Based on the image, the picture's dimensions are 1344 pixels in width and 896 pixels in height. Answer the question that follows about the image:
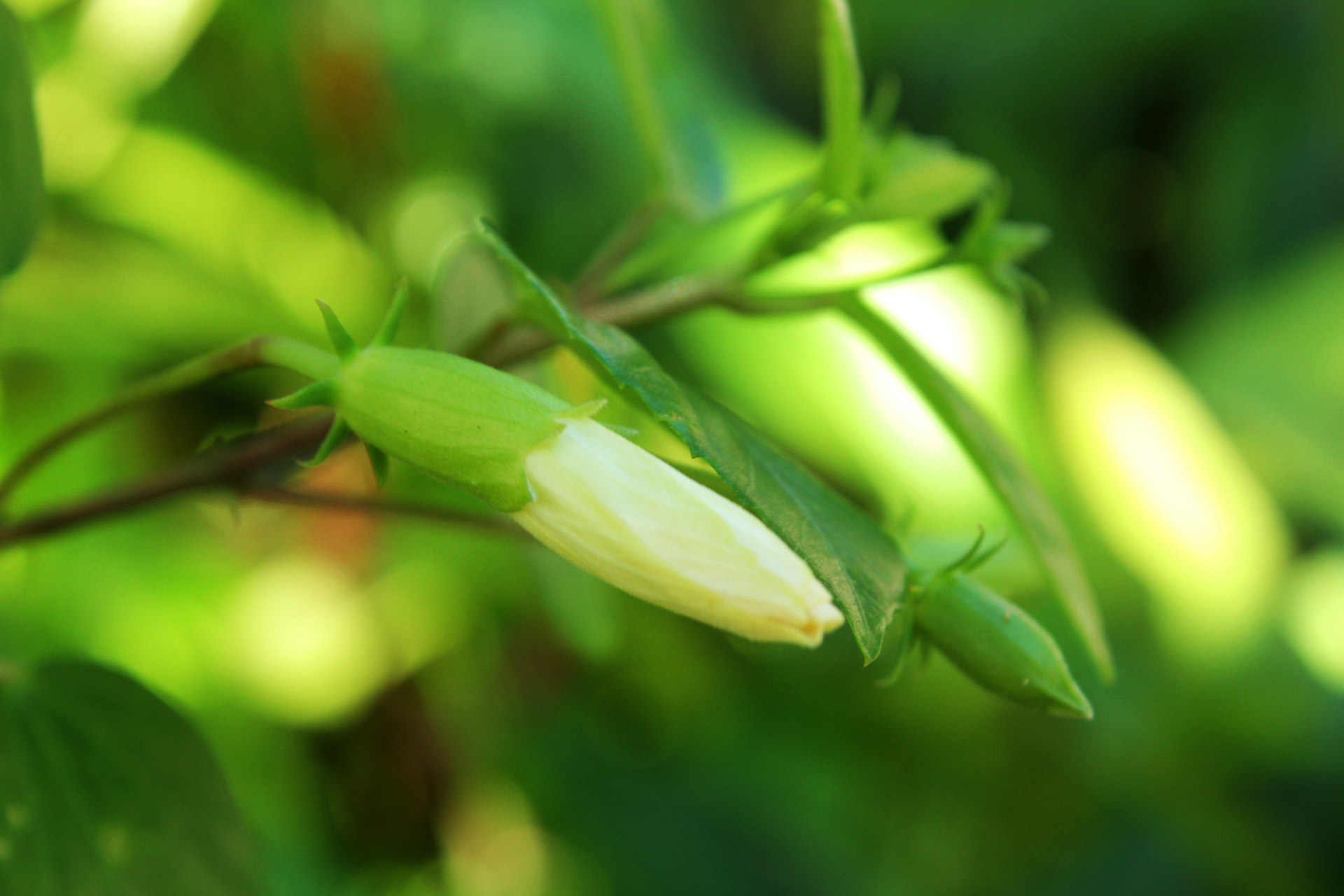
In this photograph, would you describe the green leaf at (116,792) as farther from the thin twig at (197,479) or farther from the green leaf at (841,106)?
the green leaf at (841,106)

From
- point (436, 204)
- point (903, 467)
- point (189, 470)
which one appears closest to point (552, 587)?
point (189, 470)

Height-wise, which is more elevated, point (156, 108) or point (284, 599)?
point (156, 108)

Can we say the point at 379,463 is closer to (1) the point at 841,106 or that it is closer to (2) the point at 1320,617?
(1) the point at 841,106

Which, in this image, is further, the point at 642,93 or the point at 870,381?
the point at 870,381

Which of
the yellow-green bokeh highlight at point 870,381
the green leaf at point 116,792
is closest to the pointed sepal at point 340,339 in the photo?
the green leaf at point 116,792

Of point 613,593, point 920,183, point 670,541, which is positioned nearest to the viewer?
point 670,541

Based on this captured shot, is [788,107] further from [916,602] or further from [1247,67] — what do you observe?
[916,602]

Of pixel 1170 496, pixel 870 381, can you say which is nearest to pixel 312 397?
pixel 870 381
